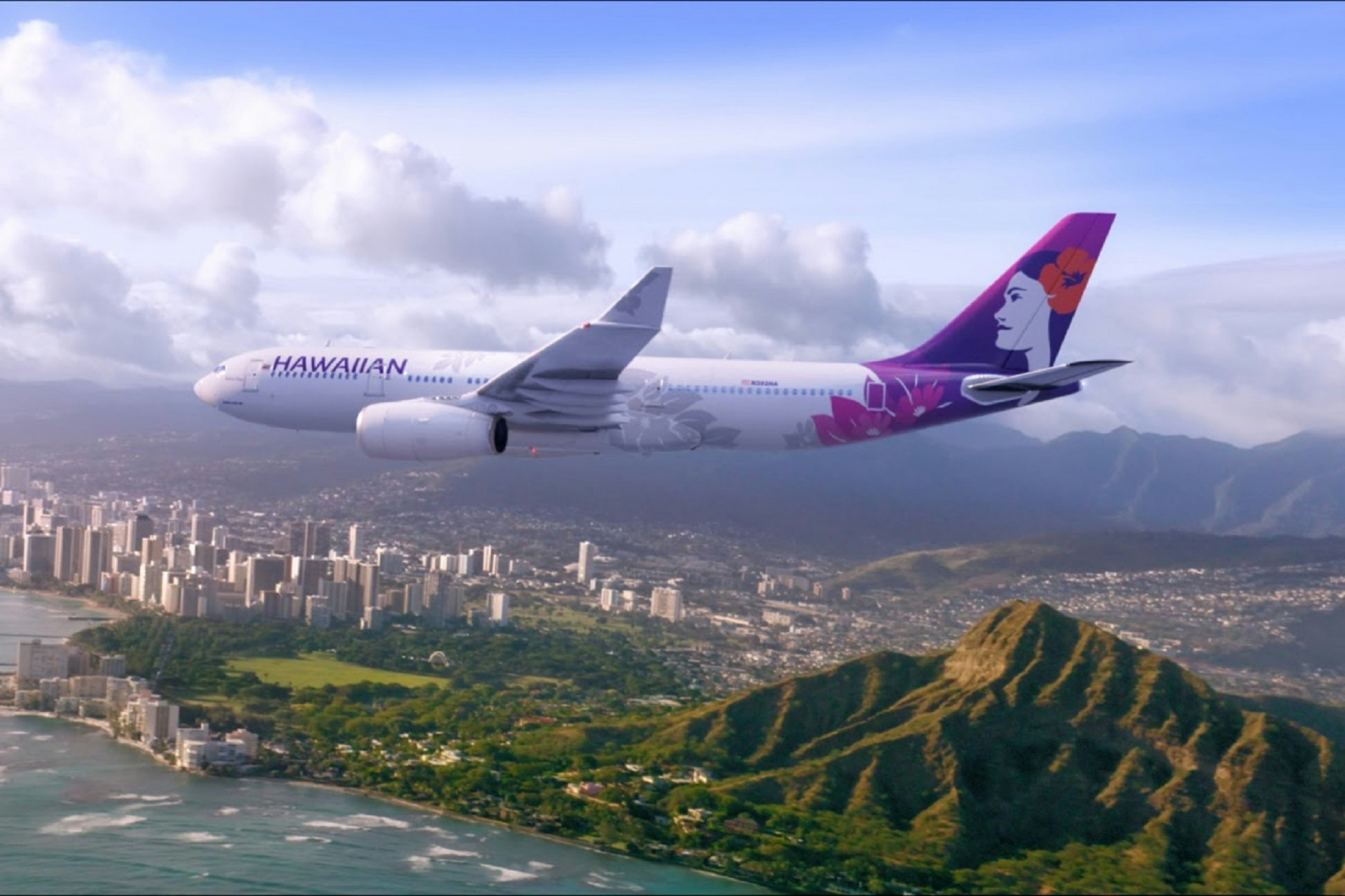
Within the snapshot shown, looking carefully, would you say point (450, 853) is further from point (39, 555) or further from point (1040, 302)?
point (39, 555)

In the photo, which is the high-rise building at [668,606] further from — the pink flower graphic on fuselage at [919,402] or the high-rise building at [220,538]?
the high-rise building at [220,538]

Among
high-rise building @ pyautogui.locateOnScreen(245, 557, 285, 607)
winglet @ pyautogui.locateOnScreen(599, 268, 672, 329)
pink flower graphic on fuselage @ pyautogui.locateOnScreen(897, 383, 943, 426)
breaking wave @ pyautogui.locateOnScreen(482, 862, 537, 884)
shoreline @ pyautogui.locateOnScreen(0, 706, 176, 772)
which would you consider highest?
winglet @ pyautogui.locateOnScreen(599, 268, 672, 329)

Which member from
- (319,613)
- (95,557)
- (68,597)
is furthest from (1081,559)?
(68,597)

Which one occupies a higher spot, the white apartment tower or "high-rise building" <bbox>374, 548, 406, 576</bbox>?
"high-rise building" <bbox>374, 548, 406, 576</bbox>

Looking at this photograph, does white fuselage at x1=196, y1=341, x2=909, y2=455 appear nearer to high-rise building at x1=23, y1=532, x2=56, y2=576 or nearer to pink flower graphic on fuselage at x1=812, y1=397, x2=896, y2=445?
pink flower graphic on fuselage at x1=812, y1=397, x2=896, y2=445

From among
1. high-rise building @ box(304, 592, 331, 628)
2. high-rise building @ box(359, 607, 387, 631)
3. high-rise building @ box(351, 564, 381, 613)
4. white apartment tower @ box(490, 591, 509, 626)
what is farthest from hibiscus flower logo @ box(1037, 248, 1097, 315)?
high-rise building @ box(304, 592, 331, 628)

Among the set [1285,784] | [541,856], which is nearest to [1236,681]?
[1285,784]
